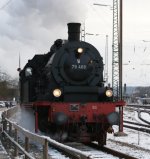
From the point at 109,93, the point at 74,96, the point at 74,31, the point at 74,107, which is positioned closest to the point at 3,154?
the point at 74,107

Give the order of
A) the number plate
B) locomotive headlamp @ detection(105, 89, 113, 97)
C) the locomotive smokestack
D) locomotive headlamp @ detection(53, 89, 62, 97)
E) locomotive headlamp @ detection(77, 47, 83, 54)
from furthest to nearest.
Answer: the locomotive smokestack, locomotive headlamp @ detection(77, 47, 83, 54), locomotive headlamp @ detection(105, 89, 113, 97), locomotive headlamp @ detection(53, 89, 62, 97), the number plate

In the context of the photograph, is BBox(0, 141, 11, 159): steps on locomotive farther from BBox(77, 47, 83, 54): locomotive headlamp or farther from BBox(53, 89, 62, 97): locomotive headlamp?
BBox(77, 47, 83, 54): locomotive headlamp

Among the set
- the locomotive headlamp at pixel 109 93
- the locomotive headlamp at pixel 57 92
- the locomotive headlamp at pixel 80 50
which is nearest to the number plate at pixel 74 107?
the locomotive headlamp at pixel 57 92

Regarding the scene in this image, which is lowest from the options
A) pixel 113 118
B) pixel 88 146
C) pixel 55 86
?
pixel 88 146

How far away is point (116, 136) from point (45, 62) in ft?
16.0

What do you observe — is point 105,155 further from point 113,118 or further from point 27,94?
point 27,94

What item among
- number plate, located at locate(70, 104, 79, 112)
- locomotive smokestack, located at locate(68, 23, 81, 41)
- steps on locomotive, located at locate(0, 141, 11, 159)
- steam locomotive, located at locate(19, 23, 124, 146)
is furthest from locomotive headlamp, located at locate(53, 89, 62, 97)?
steps on locomotive, located at locate(0, 141, 11, 159)

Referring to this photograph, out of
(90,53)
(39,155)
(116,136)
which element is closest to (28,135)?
(39,155)

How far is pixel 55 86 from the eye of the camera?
15.8m

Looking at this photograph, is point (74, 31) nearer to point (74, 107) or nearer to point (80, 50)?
point (80, 50)

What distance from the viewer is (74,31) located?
53.7ft

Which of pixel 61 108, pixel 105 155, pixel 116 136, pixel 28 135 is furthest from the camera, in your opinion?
pixel 116 136

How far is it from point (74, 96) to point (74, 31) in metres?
2.42

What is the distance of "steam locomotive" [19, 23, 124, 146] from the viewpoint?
49.3 ft
